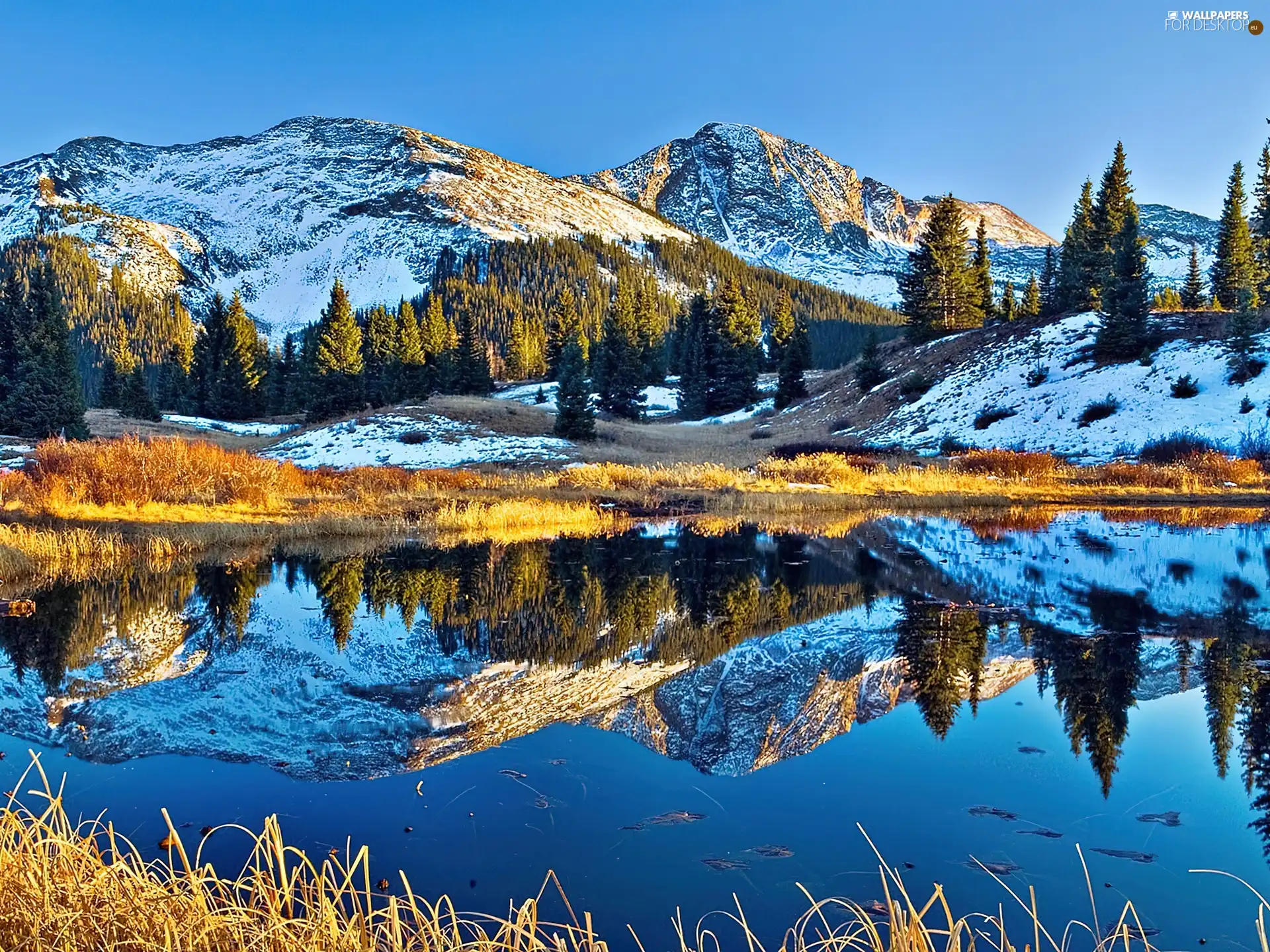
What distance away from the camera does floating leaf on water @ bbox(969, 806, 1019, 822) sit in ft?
20.9

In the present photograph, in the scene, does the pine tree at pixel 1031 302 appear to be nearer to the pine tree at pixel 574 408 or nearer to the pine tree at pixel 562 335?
the pine tree at pixel 562 335

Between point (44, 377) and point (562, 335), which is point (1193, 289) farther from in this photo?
point (44, 377)

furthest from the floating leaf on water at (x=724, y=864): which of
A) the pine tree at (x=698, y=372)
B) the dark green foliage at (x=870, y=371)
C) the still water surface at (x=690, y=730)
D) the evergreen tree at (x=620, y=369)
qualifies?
the pine tree at (x=698, y=372)

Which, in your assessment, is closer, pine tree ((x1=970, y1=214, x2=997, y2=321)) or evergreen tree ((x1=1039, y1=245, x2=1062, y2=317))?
pine tree ((x1=970, y1=214, x2=997, y2=321))

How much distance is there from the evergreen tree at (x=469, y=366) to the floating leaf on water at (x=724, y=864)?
67.1 meters

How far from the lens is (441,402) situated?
5591cm

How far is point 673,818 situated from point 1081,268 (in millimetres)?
59546

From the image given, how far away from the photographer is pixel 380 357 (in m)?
78.2

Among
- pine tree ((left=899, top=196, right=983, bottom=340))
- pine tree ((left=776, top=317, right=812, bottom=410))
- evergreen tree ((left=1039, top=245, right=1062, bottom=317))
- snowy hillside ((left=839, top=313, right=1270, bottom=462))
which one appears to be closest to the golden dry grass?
snowy hillside ((left=839, top=313, right=1270, bottom=462))

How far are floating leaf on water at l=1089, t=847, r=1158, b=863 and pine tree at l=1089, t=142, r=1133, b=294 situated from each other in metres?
56.5

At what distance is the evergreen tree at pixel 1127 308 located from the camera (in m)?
44.9

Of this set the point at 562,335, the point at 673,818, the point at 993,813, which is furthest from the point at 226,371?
the point at 993,813

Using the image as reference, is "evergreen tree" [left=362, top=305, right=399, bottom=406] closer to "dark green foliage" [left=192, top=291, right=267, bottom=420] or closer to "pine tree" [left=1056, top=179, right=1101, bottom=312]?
"dark green foliage" [left=192, top=291, right=267, bottom=420]

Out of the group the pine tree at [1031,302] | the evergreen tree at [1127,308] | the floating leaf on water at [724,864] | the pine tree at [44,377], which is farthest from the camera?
the pine tree at [1031,302]
